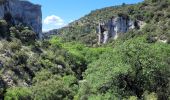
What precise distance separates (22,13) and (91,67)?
6057cm

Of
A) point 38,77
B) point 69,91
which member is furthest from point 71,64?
point 69,91

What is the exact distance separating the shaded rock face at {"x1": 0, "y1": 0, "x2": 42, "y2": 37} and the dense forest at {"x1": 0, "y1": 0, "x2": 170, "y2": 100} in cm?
225

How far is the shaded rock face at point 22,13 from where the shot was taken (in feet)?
318

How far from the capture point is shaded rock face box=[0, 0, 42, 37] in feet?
318

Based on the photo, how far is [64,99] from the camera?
61.1 metres

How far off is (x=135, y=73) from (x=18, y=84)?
100ft

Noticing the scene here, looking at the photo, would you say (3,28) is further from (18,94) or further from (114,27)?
(114,27)

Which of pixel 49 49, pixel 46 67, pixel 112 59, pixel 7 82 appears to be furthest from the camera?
pixel 49 49

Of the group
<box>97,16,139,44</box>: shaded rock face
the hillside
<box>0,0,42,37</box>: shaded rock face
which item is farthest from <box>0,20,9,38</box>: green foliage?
<box>97,16,139,44</box>: shaded rock face

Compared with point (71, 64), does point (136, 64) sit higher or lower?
higher

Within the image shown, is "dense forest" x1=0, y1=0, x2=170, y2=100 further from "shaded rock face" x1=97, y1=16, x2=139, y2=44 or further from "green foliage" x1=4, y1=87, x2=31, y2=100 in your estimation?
"shaded rock face" x1=97, y1=16, x2=139, y2=44

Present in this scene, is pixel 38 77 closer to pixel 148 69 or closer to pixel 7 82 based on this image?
pixel 7 82

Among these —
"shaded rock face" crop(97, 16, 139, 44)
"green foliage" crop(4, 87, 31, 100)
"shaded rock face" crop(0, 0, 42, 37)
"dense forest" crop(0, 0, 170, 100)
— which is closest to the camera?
"dense forest" crop(0, 0, 170, 100)

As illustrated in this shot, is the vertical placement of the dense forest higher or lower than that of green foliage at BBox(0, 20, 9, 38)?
lower
